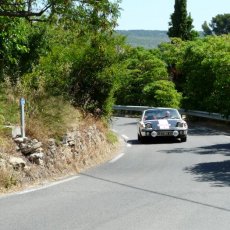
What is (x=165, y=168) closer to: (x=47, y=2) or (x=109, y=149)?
(x=109, y=149)

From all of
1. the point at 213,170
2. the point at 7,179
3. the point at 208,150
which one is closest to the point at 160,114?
the point at 208,150

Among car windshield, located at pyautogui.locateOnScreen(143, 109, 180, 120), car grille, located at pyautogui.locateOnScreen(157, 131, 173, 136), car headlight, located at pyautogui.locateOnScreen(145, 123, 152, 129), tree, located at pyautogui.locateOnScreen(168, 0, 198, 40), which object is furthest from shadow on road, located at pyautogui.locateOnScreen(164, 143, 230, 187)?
tree, located at pyautogui.locateOnScreen(168, 0, 198, 40)

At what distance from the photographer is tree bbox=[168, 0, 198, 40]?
50.0 metres

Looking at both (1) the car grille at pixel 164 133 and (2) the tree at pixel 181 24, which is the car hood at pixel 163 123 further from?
(2) the tree at pixel 181 24

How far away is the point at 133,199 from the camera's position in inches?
336

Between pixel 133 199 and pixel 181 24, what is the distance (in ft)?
143

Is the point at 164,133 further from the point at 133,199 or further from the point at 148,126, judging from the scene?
the point at 133,199

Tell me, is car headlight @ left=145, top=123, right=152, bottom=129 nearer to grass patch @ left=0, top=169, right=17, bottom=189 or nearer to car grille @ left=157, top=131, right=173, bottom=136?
car grille @ left=157, top=131, right=173, bottom=136

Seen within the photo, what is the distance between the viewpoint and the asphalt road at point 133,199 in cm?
691

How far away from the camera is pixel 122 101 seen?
137 ft

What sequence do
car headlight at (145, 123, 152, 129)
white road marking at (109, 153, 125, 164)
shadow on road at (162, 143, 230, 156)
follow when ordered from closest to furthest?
white road marking at (109, 153, 125, 164) < shadow on road at (162, 143, 230, 156) < car headlight at (145, 123, 152, 129)

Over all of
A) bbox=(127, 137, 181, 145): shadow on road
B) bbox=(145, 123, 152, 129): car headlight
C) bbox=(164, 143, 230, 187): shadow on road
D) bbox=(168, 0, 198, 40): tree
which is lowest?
bbox=(127, 137, 181, 145): shadow on road

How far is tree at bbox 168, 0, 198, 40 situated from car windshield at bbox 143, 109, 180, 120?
3083 cm

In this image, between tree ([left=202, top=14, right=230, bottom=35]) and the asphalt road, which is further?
tree ([left=202, top=14, right=230, bottom=35])
